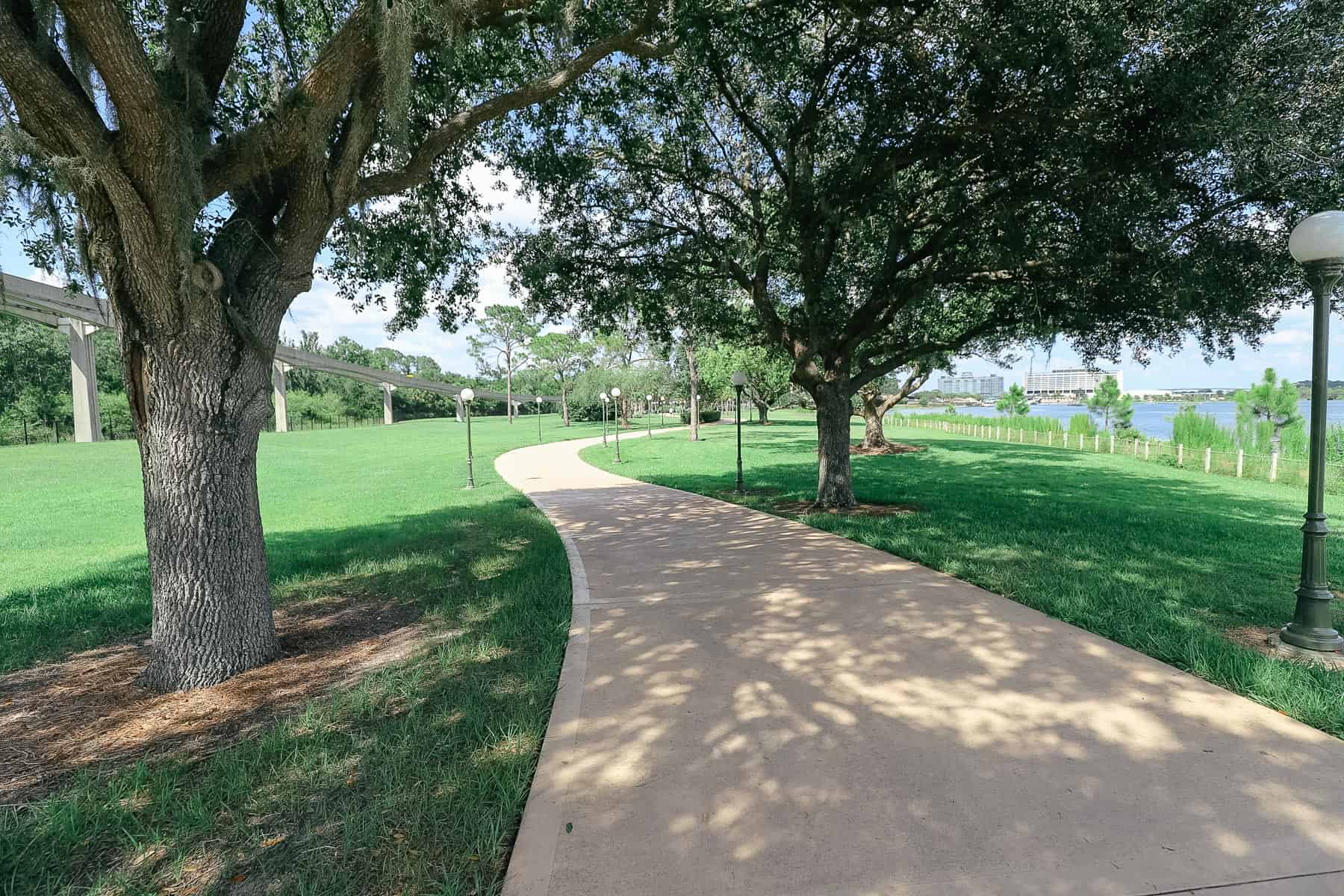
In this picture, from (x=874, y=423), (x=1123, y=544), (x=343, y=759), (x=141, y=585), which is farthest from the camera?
(x=874, y=423)

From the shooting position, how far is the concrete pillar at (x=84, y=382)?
3300cm

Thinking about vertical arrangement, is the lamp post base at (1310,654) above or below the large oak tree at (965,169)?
below

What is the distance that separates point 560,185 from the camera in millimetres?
9086

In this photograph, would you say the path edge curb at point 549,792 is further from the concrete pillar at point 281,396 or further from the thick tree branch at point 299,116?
the concrete pillar at point 281,396

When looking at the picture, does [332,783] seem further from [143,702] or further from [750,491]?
[750,491]

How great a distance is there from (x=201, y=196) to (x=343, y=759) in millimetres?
3489

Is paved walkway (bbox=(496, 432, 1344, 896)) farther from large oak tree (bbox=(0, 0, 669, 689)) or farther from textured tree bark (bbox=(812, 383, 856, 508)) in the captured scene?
textured tree bark (bbox=(812, 383, 856, 508))

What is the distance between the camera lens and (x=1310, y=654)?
4.03 meters

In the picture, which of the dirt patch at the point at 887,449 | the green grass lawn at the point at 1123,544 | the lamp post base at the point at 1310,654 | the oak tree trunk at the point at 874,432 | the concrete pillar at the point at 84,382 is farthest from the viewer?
the concrete pillar at the point at 84,382

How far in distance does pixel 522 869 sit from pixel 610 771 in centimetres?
68

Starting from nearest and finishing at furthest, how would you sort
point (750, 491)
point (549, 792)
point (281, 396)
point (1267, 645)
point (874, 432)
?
point (549, 792) → point (1267, 645) → point (750, 491) → point (874, 432) → point (281, 396)

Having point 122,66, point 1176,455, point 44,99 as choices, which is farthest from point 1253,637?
point 1176,455

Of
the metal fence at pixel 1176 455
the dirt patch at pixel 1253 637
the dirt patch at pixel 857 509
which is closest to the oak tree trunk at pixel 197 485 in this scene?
the dirt patch at pixel 1253 637

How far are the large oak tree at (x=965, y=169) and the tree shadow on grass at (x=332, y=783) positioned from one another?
18.7 ft
